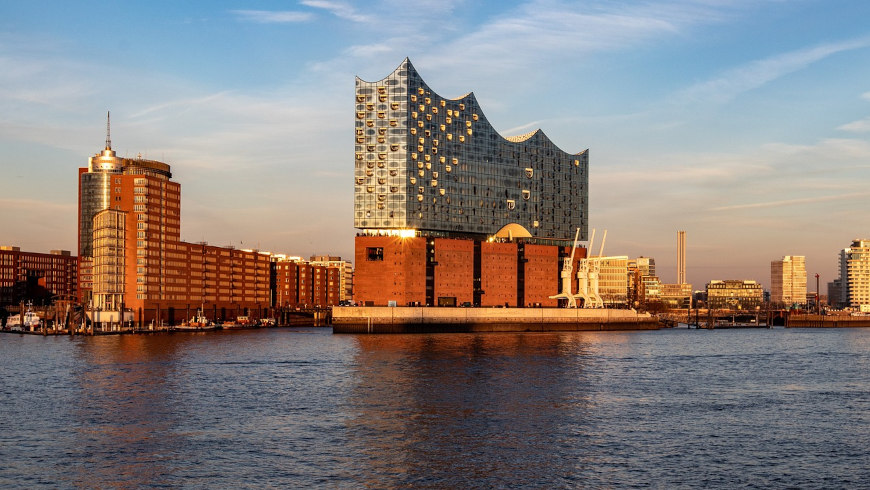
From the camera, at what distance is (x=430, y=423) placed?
5869cm

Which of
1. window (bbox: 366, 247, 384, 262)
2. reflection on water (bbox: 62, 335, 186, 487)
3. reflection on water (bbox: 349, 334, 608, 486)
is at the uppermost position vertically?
window (bbox: 366, 247, 384, 262)

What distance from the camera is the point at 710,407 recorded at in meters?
67.4

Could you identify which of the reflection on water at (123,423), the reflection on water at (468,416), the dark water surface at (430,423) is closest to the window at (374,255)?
the reflection on water at (468,416)

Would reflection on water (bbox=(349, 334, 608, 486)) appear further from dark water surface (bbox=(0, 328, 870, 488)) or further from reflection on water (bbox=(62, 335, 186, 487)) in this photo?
reflection on water (bbox=(62, 335, 186, 487))

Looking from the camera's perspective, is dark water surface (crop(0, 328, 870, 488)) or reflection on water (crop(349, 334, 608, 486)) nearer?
dark water surface (crop(0, 328, 870, 488))

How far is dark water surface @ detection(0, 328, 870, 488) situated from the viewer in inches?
1741

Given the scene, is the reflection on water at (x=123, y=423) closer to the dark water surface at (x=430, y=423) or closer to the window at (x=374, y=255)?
the dark water surface at (x=430, y=423)

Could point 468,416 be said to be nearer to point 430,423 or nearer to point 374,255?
point 430,423

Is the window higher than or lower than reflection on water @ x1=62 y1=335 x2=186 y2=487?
higher

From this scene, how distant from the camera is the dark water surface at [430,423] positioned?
44219mm

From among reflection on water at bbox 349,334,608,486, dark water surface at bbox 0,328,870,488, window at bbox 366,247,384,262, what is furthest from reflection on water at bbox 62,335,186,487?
window at bbox 366,247,384,262

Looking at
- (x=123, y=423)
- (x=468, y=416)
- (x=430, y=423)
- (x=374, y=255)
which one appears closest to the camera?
(x=123, y=423)

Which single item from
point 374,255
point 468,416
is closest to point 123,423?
Result: point 468,416

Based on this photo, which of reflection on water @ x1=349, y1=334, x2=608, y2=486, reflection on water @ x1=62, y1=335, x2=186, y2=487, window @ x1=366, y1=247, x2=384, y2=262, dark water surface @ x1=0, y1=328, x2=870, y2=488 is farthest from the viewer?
window @ x1=366, y1=247, x2=384, y2=262
